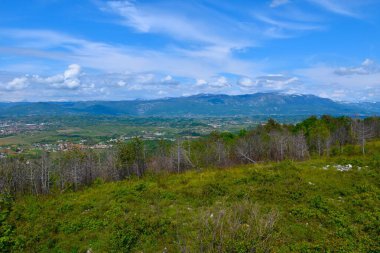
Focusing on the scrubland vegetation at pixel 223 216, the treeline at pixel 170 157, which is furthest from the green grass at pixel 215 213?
the treeline at pixel 170 157

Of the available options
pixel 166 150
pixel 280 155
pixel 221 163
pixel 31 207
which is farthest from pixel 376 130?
pixel 31 207

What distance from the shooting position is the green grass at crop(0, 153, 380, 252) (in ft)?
31.7

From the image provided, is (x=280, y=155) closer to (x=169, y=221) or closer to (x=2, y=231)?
(x=169, y=221)

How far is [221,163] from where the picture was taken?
3819 cm

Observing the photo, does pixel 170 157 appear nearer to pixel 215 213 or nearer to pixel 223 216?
pixel 215 213

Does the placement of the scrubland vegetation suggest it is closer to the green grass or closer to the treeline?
the green grass

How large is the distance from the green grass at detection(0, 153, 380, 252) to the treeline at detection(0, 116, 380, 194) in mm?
15160

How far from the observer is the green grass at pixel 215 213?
9648mm

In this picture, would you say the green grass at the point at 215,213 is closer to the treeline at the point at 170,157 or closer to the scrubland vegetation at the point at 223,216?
the scrubland vegetation at the point at 223,216

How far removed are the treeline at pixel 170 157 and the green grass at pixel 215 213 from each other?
49.7ft

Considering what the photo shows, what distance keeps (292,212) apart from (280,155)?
28.0m

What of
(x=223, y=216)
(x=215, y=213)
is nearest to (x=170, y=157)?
(x=215, y=213)

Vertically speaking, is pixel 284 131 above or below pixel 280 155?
above

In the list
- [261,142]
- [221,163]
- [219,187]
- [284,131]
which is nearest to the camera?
[219,187]
